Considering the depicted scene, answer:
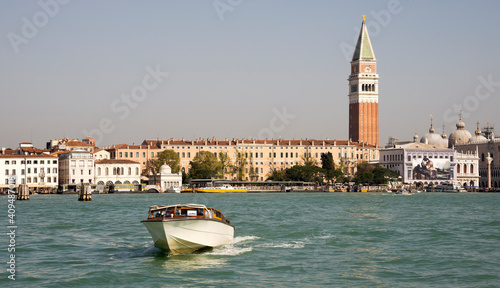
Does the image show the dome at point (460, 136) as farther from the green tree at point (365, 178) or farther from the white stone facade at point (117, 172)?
the white stone facade at point (117, 172)

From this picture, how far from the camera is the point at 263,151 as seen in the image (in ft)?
342

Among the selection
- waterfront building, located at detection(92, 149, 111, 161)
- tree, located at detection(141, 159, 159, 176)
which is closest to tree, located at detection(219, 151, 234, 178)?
tree, located at detection(141, 159, 159, 176)

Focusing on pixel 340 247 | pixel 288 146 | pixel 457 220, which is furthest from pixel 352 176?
pixel 340 247

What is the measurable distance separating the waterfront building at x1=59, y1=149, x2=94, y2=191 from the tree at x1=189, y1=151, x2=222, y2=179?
498 inches

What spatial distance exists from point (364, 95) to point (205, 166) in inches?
1226

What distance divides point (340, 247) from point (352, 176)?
3298 inches

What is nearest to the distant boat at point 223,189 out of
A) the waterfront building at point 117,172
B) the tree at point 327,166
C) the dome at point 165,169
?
the dome at point 165,169

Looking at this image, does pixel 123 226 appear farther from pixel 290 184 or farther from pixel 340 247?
pixel 290 184

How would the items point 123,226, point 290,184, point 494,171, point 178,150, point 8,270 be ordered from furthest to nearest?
point 494,171 → point 178,150 → point 290,184 → point 123,226 → point 8,270

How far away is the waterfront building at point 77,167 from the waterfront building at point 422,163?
135ft

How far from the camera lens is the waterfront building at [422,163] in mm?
103625

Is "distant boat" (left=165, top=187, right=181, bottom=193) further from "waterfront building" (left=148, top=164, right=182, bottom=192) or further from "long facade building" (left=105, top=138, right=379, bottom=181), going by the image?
"long facade building" (left=105, top=138, right=379, bottom=181)

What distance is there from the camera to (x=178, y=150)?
10106 cm

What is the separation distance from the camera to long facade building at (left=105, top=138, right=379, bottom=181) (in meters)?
101
